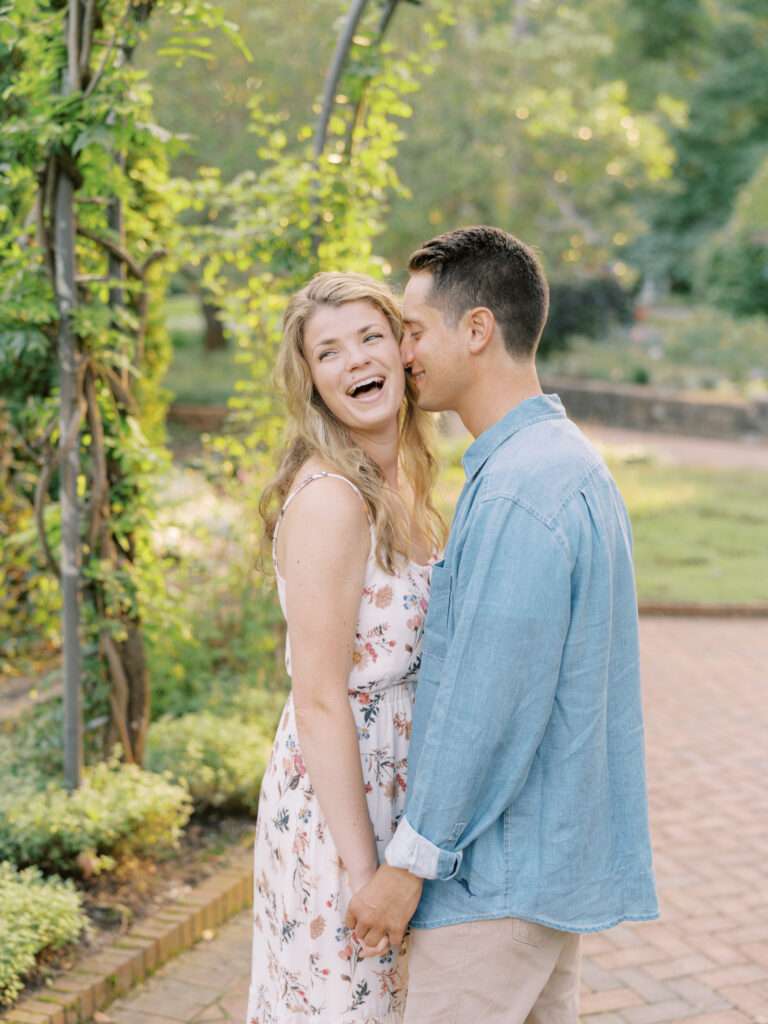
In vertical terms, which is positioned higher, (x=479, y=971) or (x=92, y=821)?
(x=479, y=971)

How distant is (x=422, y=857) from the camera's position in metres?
1.83

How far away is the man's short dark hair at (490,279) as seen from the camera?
6.46 ft

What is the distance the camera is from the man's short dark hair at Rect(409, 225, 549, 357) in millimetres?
1968

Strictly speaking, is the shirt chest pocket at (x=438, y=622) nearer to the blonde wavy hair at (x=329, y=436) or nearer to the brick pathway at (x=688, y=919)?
the blonde wavy hair at (x=329, y=436)

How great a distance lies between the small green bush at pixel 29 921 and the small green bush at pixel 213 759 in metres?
0.85

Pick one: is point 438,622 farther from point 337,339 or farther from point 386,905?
point 337,339

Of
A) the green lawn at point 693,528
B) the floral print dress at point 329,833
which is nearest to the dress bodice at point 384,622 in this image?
the floral print dress at point 329,833

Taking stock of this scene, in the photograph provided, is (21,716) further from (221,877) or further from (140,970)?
(140,970)

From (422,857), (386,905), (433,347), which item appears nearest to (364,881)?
(386,905)

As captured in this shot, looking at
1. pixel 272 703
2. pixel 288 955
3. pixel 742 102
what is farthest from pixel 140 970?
pixel 742 102

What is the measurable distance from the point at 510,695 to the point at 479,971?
474mm

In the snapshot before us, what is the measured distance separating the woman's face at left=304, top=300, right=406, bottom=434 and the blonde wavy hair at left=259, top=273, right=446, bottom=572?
0.09 feet

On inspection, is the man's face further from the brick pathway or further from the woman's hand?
the brick pathway

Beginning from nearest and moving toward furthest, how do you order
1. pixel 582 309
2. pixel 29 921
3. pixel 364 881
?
pixel 364 881
pixel 29 921
pixel 582 309
